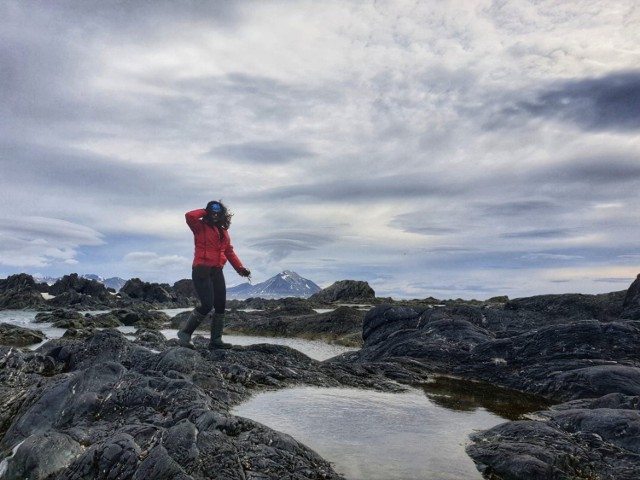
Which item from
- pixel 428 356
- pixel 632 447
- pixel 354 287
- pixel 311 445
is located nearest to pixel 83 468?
pixel 311 445

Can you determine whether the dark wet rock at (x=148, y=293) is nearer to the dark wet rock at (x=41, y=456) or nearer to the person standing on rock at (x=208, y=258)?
the person standing on rock at (x=208, y=258)

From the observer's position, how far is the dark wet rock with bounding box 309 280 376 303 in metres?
64.8

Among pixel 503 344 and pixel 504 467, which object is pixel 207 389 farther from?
pixel 503 344

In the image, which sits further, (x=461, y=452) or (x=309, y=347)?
(x=309, y=347)

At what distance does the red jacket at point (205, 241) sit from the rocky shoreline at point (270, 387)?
2345 millimetres

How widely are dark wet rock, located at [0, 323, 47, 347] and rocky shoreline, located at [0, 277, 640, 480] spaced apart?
12.5m

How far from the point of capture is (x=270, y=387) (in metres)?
8.60

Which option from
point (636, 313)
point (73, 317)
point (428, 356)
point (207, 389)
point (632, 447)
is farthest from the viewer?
point (73, 317)

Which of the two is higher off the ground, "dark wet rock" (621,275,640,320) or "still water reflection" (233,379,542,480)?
"dark wet rock" (621,275,640,320)

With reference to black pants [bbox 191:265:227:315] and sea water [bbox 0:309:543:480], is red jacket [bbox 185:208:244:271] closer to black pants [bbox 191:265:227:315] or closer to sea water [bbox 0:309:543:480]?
black pants [bbox 191:265:227:315]

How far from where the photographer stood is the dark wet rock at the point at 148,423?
4.38m

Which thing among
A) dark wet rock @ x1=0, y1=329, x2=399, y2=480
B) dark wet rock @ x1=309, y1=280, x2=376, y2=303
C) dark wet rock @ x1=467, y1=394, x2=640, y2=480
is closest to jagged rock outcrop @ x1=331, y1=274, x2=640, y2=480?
dark wet rock @ x1=467, y1=394, x2=640, y2=480

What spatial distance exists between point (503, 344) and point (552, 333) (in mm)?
1308

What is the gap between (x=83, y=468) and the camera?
4336 millimetres
